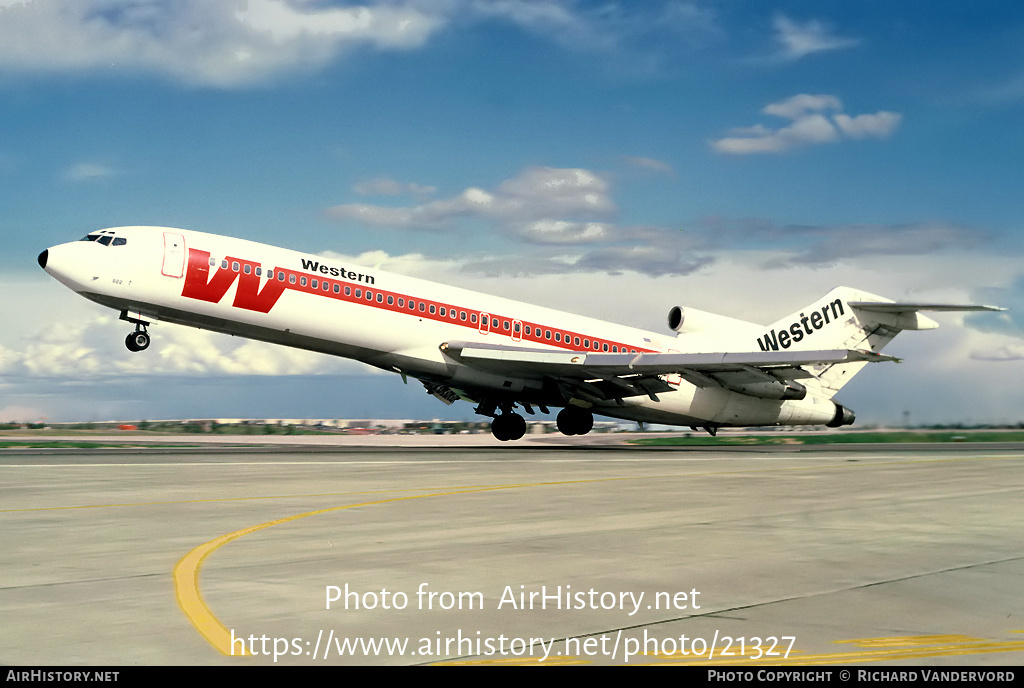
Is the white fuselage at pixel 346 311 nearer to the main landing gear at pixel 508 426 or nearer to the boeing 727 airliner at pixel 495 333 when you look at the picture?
the boeing 727 airliner at pixel 495 333

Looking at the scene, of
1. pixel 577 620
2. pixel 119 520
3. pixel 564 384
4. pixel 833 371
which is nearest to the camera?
pixel 577 620

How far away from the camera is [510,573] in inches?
343

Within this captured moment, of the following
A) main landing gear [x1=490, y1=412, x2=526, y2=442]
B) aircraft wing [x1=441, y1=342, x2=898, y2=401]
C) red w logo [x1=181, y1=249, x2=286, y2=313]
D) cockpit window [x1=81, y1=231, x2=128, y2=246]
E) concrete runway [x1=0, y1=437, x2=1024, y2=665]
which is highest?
cockpit window [x1=81, y1=231, x2=128, y2=246]

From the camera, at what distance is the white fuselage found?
29.8 meters

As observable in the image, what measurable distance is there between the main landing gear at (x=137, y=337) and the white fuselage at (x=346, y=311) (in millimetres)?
234

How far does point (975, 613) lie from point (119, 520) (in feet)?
34.3

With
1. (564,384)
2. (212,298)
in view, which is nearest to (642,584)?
(212,298)

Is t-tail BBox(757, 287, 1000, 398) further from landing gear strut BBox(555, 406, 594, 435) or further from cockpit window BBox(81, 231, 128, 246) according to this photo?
cockpit window BBox(81, 231, 128, 246)

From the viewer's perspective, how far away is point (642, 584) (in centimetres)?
816

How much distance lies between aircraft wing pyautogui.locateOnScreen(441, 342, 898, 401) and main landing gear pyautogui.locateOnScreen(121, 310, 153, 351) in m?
10.3

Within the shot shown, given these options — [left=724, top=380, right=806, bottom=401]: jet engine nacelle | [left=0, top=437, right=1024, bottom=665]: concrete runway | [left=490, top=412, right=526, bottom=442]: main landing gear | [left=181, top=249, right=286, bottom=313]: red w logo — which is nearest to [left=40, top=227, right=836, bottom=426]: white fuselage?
[left=181, top=249, right=286, bottom=313]: red w logo

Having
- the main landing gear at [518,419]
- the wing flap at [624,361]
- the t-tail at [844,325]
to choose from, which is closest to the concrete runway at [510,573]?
the wing flap at [624,361]
